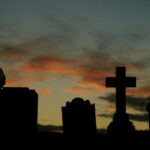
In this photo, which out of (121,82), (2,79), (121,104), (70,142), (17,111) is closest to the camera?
(70,142)

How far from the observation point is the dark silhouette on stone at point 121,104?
45.6ft

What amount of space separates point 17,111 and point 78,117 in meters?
2.33

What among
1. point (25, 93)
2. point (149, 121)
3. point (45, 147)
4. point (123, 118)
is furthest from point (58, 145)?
point (149, 121)

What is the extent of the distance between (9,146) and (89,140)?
2921 mm

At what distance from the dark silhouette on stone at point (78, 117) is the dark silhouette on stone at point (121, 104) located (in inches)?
72.5

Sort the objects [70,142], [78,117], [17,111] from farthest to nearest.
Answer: [17,111] < [78,117] < [70,142]

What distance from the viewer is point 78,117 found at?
40.7ft

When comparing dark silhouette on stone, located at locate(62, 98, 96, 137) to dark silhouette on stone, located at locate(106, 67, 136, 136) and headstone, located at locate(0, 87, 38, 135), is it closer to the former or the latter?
headstone, located at locate(0, 87, 38, 135)

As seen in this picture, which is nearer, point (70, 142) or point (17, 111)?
point (70, 142)

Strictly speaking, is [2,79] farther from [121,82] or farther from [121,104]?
[121,82]

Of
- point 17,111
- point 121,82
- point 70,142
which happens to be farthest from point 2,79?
point 121,82

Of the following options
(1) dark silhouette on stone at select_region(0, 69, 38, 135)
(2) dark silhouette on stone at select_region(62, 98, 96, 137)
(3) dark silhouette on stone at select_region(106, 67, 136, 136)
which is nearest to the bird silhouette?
(1) dark silhouette on stone at select_region(0, 69, 38, 135)

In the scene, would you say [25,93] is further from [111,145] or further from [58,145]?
[111,145]

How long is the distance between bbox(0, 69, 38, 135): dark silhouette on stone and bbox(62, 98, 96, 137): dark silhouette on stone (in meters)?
1.37
